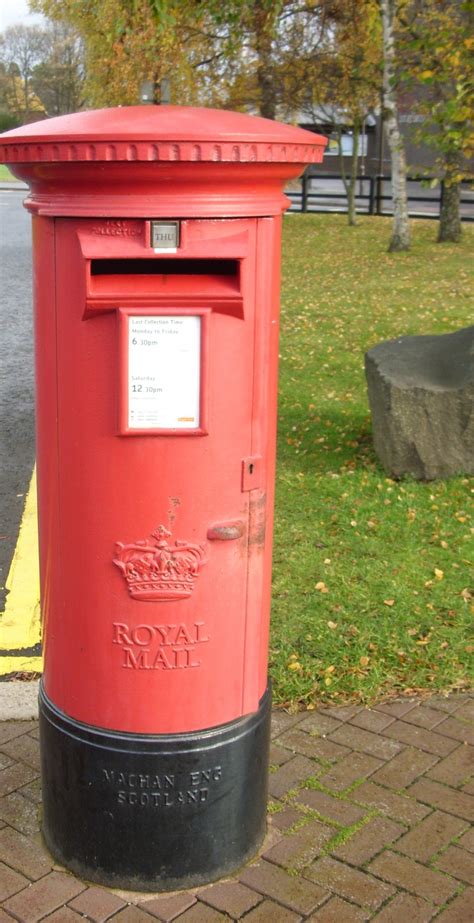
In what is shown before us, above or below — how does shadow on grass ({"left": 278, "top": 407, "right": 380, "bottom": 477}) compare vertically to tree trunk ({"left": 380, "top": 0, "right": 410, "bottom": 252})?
below

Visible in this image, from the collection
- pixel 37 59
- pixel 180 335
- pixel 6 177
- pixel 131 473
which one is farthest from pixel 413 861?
pixel 37 59

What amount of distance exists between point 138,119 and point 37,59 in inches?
2438

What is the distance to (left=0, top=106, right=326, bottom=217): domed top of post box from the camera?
2285 mm

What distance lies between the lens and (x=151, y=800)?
2748mm

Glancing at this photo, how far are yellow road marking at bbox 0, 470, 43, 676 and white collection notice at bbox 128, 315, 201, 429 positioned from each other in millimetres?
1954

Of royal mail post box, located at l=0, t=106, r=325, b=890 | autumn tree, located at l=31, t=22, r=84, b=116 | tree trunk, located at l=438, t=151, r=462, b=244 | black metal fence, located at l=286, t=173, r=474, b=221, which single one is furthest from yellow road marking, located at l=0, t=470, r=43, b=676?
autumn tree, located at l=31, t=22, r=84, b=116

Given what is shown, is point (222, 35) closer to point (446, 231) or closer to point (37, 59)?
point (446, 231)

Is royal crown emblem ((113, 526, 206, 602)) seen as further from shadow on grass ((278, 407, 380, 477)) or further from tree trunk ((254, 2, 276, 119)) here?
tree trunk ((254, 2, 276, 119))

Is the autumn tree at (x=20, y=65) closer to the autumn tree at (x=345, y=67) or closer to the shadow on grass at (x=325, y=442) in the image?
the autumn tree at (x=345, y=67)

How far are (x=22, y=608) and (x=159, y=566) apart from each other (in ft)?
7.68

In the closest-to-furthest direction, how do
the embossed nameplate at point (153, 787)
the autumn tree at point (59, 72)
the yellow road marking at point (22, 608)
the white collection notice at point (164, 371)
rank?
1. the white collection notice at point (164, 371)
2. the embossed nameplate at point (153, 787)
3. the yellow road marking at point (22, 608)
4. the autumn tree at point (59, 72)

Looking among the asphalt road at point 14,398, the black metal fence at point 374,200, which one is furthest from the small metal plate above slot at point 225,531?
the black metal fence at point 374,200

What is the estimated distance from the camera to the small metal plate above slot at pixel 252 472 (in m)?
2.64

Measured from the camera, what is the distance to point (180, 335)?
2459 mm
